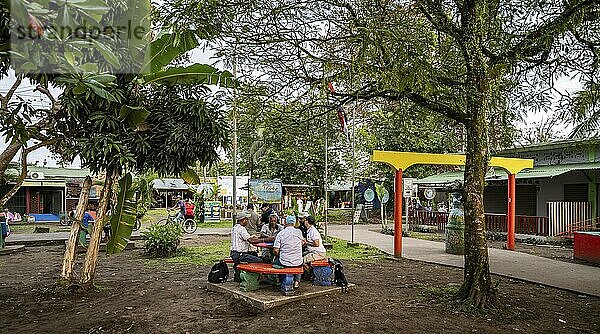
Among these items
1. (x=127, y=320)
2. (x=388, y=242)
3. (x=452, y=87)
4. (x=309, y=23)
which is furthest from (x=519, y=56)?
(x=388, y=242)

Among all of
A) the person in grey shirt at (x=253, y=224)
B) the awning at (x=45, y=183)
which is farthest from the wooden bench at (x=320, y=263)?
the awning at (x=45, y=183)

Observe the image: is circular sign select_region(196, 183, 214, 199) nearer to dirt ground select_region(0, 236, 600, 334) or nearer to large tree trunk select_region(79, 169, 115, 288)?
dirt ground select_region(0, 236, 600, 334)

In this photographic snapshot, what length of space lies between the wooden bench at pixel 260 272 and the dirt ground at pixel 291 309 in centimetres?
34

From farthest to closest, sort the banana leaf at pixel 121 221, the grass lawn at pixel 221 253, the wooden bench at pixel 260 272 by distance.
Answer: the grass lawn at pixel 221 253
the banana leaf at pixel 121 221
the wooden bench at pixel 260 272

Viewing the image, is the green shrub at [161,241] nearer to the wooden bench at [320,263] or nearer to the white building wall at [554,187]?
the wooden bench at [320,263]

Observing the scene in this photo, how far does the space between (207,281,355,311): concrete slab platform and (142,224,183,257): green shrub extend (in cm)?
539

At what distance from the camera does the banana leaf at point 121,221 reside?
8773mm

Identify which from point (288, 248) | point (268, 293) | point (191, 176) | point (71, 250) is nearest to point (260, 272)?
point (268, 293)

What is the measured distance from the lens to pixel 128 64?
310 inches

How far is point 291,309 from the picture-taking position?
24.9ft

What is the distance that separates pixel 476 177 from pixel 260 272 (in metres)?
4.02

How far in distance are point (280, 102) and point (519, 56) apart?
467 cm

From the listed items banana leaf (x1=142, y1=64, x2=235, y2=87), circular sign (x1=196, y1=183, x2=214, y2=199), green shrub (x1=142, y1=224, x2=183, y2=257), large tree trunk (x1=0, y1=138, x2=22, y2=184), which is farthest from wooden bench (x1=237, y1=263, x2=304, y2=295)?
circular sign (x1=196, y1=183, x2=214, y2=199)

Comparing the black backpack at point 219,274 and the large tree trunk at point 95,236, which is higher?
the large tree trunk at point 95,236
